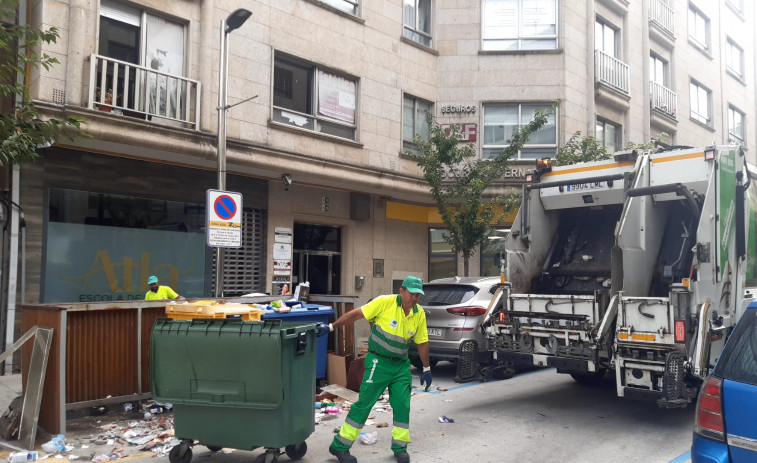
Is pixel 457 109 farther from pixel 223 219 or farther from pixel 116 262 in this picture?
pixel 116 262

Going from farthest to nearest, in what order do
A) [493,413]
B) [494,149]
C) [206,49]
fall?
[494,149]
[206,49]
[493,413]

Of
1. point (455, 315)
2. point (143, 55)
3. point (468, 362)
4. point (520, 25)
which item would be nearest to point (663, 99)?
point (520, 25)

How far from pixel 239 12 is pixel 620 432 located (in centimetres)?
759

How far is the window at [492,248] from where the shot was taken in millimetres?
14355

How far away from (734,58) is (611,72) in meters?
12.2

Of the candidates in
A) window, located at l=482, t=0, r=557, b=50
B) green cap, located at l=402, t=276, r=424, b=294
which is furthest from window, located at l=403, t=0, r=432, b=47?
green cap, located at l=402, t=276, r=424, b=294

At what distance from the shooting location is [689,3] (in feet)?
78.6

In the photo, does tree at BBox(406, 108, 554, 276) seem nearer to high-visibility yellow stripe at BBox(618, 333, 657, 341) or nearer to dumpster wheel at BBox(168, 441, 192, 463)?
high-visibility yellow stripe at BBox(618, 333, 657, 341)

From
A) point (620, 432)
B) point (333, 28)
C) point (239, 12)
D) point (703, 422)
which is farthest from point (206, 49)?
point (703, 422)

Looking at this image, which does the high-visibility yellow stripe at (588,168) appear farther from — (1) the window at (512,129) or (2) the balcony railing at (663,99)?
(2) the balcony railing at (663,99)

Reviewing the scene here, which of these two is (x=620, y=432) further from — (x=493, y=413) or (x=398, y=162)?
(x=398, y=162)

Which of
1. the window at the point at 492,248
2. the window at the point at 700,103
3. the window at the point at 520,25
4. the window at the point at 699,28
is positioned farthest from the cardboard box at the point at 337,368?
the window at the point at 699,28

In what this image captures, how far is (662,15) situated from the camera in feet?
71.4

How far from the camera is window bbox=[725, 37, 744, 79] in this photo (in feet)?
87.9
